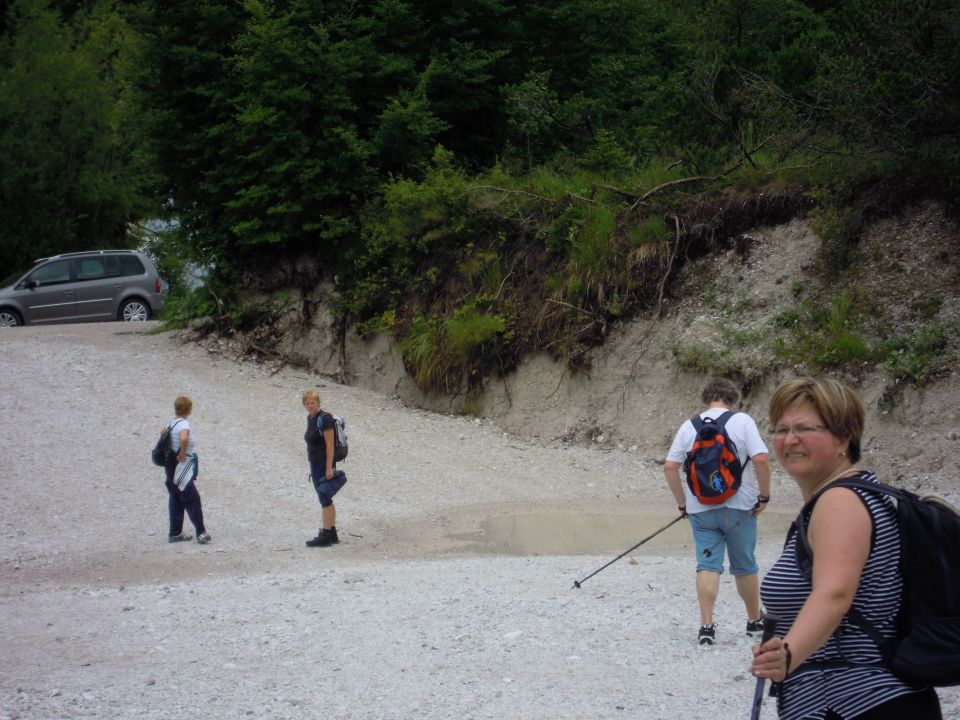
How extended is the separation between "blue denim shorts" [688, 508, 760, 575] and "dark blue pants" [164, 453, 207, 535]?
588 centimetres

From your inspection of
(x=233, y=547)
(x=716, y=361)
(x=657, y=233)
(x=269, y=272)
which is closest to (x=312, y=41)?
(x=269, y=272)

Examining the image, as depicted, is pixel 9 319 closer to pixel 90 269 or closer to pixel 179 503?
pixel 90 269

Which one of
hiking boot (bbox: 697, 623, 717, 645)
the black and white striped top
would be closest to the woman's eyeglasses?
the black and white striped top

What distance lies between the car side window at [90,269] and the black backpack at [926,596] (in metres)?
25.7

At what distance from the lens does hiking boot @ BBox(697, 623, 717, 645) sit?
6.84 m

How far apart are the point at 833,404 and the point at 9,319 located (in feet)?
82.8

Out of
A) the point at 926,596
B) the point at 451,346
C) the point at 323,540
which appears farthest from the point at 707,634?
the point at 451,346

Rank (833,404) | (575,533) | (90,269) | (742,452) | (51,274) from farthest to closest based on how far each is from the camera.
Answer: (90,269), (51,274), (575,533), (742,452), (833,404)

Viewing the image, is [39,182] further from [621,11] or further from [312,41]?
[621,11]

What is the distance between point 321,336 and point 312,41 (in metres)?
5.56

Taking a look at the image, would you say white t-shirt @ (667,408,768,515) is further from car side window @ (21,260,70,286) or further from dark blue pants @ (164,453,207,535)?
car side window @ (21,260,70,286)

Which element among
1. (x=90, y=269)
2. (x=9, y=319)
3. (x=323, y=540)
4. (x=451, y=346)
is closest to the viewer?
(x=323, y=540)

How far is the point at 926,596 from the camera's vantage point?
2986mm

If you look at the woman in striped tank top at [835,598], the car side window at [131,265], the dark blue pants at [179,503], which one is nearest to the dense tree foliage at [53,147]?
the car side window at [131,265]
